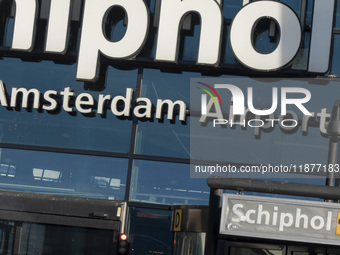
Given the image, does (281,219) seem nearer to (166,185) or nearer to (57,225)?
(166,185)

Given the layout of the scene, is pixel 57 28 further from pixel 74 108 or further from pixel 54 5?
pixel 74 108

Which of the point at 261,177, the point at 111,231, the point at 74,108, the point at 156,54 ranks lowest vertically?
the point at 111,231

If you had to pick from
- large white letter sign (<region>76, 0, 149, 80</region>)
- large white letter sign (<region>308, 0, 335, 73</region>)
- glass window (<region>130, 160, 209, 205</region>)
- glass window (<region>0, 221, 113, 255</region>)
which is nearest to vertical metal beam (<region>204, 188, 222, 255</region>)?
glass window (<region>130, 160, 209, 205</region>)

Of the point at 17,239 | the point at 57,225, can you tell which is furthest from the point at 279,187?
the point at 17,239

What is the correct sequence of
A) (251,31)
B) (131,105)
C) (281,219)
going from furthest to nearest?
(131,105), (251,31), (281,219)

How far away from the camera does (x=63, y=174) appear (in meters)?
15.5

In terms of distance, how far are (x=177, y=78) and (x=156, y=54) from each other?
0.71 m

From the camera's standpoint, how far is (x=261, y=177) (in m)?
15.0

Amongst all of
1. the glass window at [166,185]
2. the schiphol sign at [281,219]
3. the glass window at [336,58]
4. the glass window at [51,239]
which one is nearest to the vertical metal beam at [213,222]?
the schiphol sign at [281,219]

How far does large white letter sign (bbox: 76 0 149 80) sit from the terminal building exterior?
0.02m

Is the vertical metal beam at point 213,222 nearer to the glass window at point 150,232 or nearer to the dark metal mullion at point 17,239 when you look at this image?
the glass window at point 150,232

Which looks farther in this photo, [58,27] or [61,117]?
[61,117]

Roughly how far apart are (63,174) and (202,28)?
3800 millimetres

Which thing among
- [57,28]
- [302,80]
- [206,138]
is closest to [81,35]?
[57,28]
